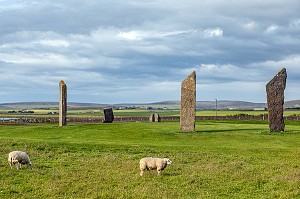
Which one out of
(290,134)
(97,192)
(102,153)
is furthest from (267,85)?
(97,192)

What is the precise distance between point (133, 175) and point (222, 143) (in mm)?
15731

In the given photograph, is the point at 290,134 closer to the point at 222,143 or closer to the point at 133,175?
the point at 222,143

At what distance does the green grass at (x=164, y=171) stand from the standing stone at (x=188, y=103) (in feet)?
16.7

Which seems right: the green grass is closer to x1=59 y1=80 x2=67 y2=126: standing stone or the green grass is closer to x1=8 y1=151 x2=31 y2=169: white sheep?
x1=8 y1=151 x2=31 y2=169: white sheep

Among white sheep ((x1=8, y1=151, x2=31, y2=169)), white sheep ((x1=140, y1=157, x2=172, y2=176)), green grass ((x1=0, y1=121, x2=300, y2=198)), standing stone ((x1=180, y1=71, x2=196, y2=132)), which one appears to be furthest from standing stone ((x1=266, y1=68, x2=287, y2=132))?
white sheep ((x1=8, y1=151, x2=31, y2=169))

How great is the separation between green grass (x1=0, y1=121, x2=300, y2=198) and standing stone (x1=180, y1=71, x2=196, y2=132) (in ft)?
16.7

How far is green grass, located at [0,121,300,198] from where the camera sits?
55.0 ft

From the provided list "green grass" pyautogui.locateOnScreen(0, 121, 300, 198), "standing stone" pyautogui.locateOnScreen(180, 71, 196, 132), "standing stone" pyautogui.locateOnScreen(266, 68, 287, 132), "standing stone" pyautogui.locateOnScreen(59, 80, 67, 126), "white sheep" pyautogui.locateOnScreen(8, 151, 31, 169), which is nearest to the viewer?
"green grass" pyautogui.locateOnScreen(0, 121, 300, 198)

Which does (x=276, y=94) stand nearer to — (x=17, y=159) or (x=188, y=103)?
(x=188, y=103)

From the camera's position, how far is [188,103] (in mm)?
41281

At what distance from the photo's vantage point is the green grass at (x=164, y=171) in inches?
659

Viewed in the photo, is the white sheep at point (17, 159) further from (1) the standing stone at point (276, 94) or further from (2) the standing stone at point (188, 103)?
(1) the standing stone at point (276, 94)

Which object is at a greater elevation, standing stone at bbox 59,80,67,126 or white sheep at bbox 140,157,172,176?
standing stone at bbox 59,80,67,126

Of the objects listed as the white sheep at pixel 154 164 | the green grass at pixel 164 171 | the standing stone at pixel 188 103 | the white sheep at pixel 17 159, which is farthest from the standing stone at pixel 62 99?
the white sheep at pixel 154 164
